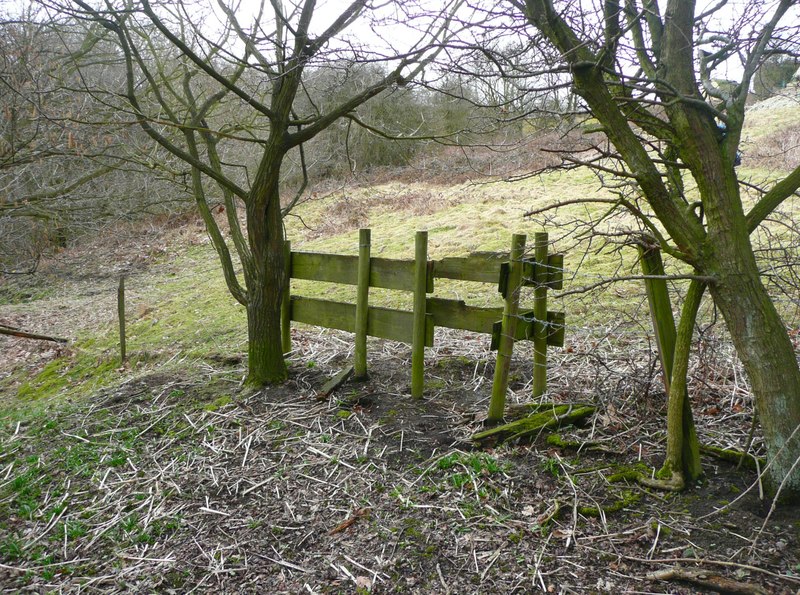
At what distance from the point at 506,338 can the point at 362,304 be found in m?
1.73

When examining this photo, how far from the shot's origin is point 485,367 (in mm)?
6414

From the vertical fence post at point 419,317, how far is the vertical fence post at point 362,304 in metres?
0.59

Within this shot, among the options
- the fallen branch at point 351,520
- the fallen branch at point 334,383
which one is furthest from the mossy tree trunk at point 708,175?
the fallen branch at point 334,383

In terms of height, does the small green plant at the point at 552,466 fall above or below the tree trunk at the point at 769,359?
below

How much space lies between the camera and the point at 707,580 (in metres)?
3.16

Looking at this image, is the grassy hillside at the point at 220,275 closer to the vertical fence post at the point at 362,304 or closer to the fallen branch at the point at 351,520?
the vertical fence post at the point at 362,304

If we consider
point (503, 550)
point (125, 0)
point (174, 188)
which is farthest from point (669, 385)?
point (174, 188)

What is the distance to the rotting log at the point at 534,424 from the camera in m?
4.82

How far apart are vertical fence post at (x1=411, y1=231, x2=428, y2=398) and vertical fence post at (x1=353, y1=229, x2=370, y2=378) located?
0.59 meters

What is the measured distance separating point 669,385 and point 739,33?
7.45 ft

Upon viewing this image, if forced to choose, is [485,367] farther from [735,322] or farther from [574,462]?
[735,322]

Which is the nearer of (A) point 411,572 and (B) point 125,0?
(A) point 411,572

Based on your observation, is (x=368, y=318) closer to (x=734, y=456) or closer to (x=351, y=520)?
(x=351, y=520)

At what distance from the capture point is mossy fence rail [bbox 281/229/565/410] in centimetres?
514
